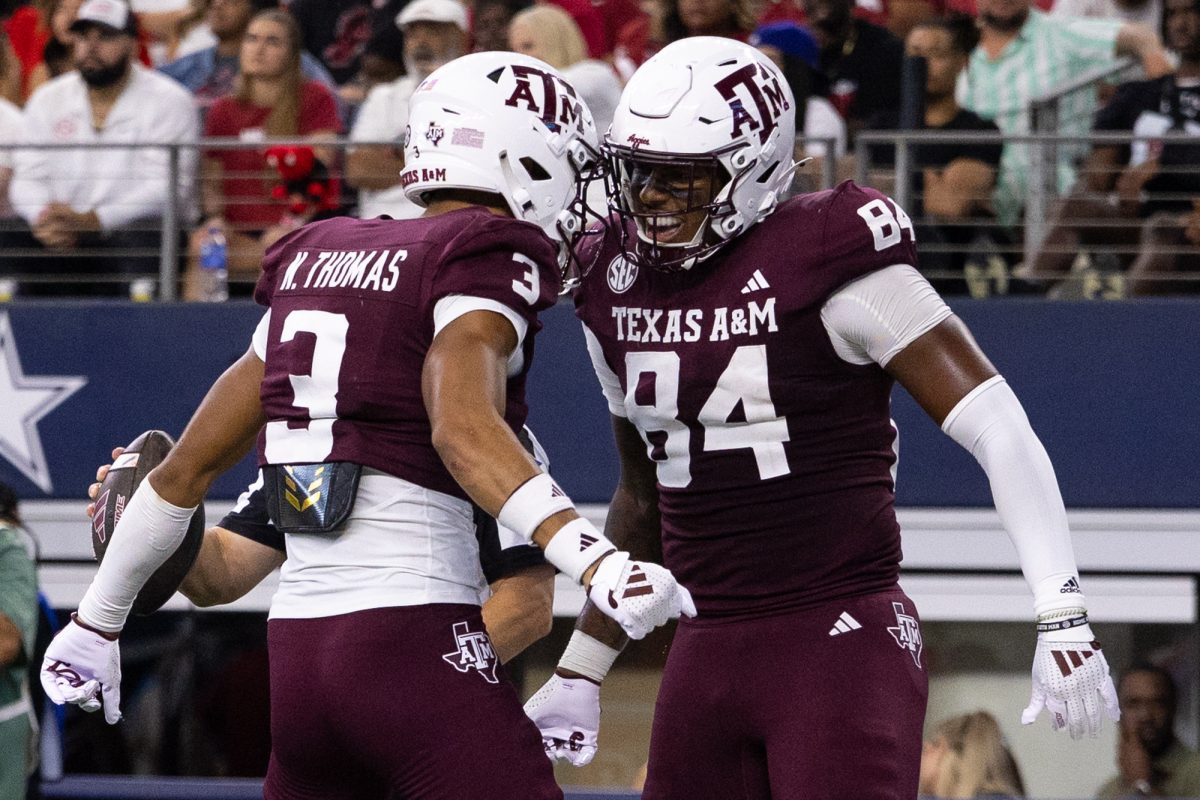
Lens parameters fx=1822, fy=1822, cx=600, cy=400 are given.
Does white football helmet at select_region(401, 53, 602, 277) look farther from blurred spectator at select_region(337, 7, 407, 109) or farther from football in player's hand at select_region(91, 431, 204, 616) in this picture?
blurred spectator at select_region(337, 7, 407, 109)

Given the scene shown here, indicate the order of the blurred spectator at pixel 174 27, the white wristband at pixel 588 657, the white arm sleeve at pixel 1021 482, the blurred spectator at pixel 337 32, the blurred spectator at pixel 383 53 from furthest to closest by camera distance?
the blurred spectator at pixel 174 27
the blurred spectator at pixel 337 32
the blurred spectator at pixel 383 53
the white wristband at pixel 588 657
the white arm sleeve at pixel 1021 482

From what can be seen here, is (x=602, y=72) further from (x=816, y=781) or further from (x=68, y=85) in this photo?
(x=816, y=781)

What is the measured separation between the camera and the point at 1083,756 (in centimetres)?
627


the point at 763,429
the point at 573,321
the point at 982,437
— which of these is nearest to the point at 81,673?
the point at 763,429

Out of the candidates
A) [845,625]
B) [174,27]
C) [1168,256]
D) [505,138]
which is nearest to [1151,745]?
[1168,256]

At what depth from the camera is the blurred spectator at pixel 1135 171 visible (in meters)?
5.91

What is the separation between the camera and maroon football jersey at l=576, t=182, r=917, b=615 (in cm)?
310

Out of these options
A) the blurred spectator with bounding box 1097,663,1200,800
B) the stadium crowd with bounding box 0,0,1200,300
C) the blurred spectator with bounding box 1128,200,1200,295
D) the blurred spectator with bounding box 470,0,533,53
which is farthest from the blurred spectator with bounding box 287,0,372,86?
the blurred spectator with bounding box 1097,663,1200,800

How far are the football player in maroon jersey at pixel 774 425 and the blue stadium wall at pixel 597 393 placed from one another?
2.98 meters

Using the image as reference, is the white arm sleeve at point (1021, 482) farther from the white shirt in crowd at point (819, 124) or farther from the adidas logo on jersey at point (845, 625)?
the white shirt in crowd at point (819, 124)

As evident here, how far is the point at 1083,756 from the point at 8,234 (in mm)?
4461

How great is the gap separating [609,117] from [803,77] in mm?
680

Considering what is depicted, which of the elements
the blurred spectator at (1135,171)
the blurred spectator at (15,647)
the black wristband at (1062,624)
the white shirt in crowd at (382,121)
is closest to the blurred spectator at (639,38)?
the white shirt in crowd at (382,121)

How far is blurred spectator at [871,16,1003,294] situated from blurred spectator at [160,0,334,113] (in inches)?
94.4
